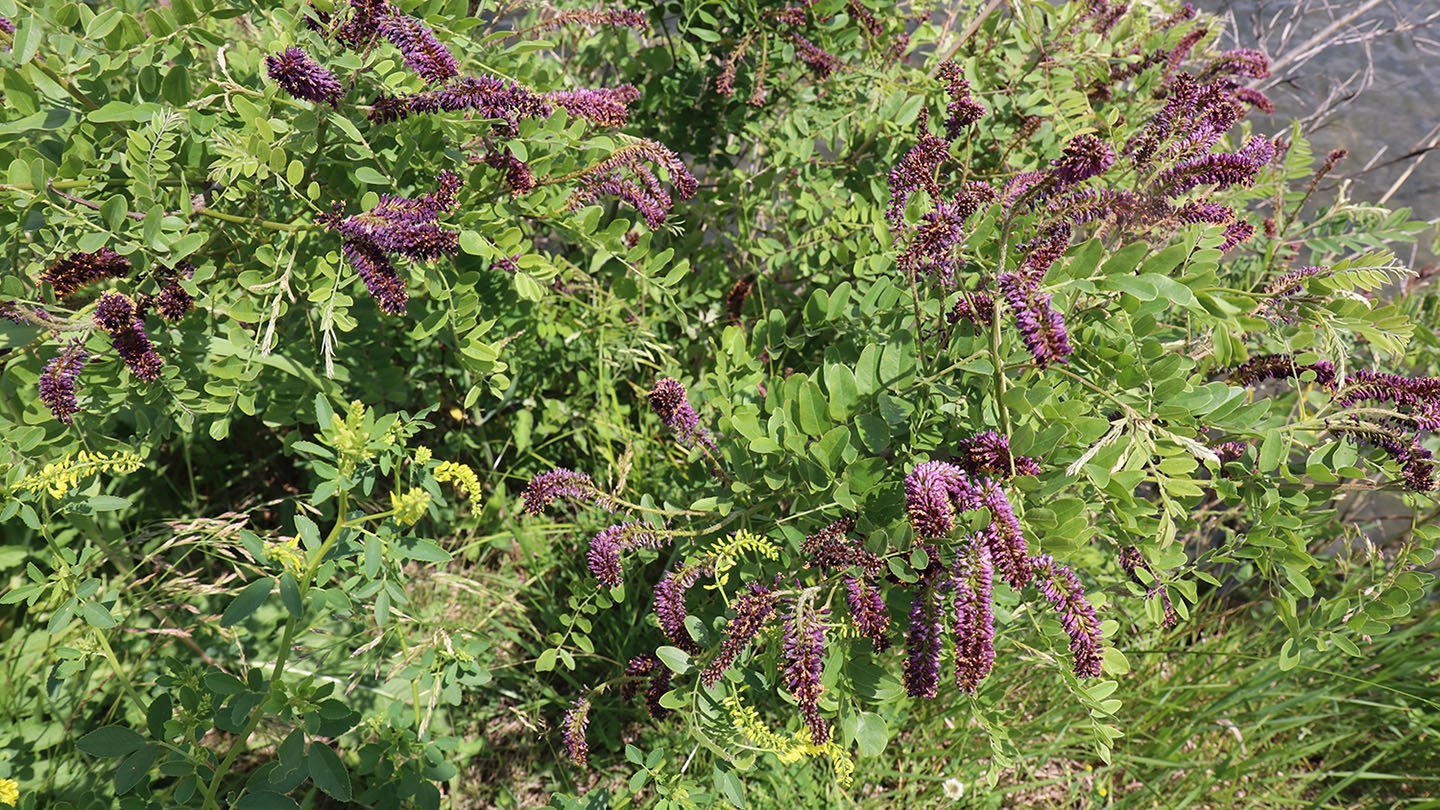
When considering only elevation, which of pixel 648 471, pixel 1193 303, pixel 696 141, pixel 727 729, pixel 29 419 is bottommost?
pixel 648 471

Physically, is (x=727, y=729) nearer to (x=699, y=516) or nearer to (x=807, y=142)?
(x=699, y=516)

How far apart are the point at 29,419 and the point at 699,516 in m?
1.25

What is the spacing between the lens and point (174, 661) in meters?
1.64

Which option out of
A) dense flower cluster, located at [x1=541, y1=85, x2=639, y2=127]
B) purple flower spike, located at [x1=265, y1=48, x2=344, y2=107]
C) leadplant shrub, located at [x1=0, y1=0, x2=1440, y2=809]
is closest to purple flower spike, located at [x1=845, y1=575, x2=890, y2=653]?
leadplant shrub, located at [x1=0, y1=0, x2=1440, y2=809]

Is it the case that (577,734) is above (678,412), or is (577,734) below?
below

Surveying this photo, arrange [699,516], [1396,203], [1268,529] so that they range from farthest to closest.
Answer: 1. [1396,203]
2. [699,516]
3. [1268,529]

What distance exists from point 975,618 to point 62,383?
1428 mm

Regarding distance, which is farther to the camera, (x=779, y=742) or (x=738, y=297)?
(x=738, y=297)

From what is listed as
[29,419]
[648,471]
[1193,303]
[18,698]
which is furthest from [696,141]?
[18,698]

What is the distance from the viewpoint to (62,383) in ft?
4.72

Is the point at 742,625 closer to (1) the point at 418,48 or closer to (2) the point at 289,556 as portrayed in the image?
(2) the point at 289,556

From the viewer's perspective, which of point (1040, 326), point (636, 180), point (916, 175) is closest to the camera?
point (1040, 326)

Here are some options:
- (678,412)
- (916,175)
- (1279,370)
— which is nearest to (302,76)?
(678,412)

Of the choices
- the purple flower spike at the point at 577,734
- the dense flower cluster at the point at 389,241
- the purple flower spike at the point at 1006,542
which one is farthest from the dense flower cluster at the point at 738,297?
the purple flower spike at the point at 1006,542
